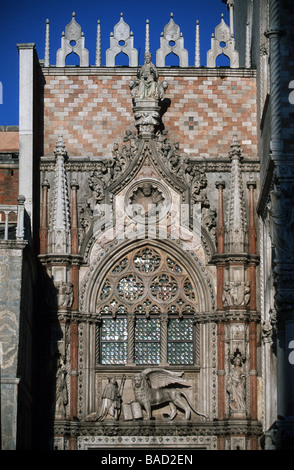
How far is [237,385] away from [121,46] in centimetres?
849

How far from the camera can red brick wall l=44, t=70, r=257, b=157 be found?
3266cm

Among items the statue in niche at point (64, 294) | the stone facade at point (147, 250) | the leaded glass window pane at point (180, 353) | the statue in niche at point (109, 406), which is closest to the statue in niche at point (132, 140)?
the stone facade at point (147, 250)

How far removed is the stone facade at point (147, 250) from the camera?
100 ft

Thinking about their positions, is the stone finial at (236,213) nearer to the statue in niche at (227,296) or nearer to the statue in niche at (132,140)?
the statue in niche at (227,296)

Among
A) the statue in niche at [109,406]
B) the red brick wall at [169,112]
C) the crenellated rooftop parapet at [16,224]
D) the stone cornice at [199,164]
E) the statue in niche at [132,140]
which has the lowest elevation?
the statue in niche at [109,406]

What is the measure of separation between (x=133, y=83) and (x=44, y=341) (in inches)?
244

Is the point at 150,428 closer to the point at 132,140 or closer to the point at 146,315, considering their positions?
the point at 146,315

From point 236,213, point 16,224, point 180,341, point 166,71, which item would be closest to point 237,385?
point 180,341

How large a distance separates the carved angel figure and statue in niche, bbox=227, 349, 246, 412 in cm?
76

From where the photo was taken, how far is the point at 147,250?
1256 inches

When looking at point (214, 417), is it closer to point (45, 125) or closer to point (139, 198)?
point (139, 198)

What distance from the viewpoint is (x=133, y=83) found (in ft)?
106

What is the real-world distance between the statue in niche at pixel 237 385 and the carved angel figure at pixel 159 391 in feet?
2.49
